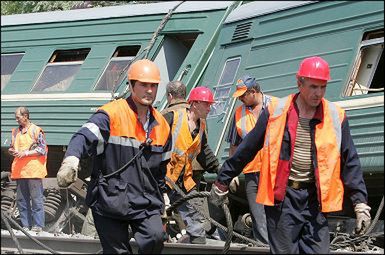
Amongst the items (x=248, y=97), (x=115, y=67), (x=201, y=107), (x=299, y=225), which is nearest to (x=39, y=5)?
(x=115, y=67)

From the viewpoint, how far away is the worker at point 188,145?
7.94m

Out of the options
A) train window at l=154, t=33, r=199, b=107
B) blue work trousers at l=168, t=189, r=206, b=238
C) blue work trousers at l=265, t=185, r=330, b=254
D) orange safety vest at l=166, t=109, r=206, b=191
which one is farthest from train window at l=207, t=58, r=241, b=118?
blue work trousers at l=265, t=185, r=330, b=254

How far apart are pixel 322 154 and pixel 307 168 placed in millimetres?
143

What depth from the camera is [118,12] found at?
40.0ft

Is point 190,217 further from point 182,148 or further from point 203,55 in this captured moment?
point 203,55

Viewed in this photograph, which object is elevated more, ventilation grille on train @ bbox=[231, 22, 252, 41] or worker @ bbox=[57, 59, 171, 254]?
ventilation grille on train @ bbox=[231, 22, 252, 41]

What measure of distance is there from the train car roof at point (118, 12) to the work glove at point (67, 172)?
6.24 m

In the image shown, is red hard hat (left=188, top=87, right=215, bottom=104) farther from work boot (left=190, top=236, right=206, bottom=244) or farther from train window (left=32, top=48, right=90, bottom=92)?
train window (left=32, top=48, right=90, bottom=92)

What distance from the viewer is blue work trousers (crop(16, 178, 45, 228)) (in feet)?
34.0

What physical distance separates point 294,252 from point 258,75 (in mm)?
4883

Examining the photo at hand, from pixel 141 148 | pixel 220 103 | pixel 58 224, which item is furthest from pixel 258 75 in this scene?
pixel 141 148

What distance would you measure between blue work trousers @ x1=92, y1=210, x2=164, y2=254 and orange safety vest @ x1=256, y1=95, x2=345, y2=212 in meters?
0.88

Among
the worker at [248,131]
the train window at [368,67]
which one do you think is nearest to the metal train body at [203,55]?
the train window at [368,67]

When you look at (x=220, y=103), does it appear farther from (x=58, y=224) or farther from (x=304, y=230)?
(x=304, y=230)
